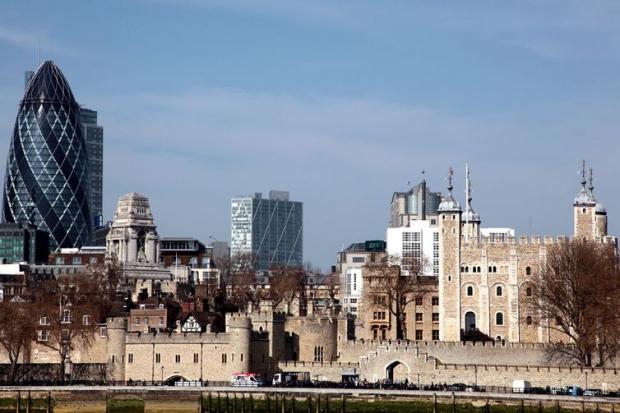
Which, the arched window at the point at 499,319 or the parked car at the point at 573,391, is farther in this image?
the arched window at the point at 499,319

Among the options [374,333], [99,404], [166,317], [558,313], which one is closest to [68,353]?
[166,317]

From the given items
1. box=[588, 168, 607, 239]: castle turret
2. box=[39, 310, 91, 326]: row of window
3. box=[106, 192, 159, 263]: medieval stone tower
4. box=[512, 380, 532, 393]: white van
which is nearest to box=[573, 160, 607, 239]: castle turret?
box=[588, 168, 607, 239]: castle turret

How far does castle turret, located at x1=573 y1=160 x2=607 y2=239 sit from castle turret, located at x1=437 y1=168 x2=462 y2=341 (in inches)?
408

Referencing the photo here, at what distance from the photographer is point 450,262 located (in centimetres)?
11619

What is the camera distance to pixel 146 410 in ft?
289

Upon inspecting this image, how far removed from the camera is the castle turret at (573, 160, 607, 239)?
116 m

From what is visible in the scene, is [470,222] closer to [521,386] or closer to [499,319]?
[499,319]

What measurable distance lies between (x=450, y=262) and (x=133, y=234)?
88013 mm

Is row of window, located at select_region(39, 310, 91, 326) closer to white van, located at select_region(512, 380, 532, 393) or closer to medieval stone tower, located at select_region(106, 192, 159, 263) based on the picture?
white van, located at select_region(512, 380, 532, 393)

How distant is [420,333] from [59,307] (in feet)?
103

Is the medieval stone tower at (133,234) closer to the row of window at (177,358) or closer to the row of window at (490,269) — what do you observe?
the row of window at (490,269)

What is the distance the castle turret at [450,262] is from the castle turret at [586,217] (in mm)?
10356

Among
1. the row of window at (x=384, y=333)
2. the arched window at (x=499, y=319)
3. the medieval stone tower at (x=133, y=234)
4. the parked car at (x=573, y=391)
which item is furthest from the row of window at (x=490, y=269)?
the medieval stone tower at (x=133, y=234)

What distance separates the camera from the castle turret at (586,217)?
116 meters
